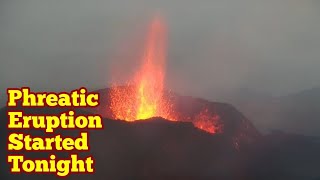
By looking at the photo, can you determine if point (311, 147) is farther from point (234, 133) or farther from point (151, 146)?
point (151, 146)

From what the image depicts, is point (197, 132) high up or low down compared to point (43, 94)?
down

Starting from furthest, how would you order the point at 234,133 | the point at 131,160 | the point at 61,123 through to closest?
the point at 234,133 → the point at 131,160 → the point at 61,123

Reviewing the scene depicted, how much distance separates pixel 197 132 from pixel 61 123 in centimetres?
7752

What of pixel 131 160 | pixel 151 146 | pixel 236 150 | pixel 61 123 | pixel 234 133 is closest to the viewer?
pixel 61 123

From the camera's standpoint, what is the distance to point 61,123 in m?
45.8

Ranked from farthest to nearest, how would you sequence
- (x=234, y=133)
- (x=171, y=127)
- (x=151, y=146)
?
(x=234, y=133)
(x=171, y=127)
(x=151, y=146)

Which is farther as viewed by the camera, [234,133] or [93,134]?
[234,133]

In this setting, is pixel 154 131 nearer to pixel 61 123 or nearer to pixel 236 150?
pixel 236 150

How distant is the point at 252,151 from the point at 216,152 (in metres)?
21.9

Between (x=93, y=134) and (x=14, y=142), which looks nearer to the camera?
(x=14, y=142)

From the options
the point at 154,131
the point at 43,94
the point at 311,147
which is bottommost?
the point at 311,147

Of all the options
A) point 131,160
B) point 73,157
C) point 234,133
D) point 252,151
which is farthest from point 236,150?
point 73,157

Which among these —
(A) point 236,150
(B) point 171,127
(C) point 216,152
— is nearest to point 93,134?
(B) point 171,127

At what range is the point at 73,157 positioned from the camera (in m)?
46.1
